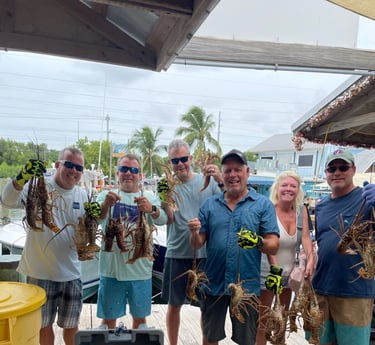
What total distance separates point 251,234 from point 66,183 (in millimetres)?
1668

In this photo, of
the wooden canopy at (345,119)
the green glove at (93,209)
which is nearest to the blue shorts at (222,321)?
the green glove at (93,209)

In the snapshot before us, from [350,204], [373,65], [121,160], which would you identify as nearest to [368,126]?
[373,65]

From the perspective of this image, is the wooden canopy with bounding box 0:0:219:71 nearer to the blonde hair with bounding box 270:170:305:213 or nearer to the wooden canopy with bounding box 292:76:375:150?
the blonde hair with bounding box 270:170:305:213

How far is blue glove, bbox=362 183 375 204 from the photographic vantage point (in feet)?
9.02

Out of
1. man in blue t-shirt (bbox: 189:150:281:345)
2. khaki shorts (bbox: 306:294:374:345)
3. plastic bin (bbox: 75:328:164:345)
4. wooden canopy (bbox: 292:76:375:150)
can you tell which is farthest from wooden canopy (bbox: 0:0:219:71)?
wooden canopy (bbox: 292:76:375:150)

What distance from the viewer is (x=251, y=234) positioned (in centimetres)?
247

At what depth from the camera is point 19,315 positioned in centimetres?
204

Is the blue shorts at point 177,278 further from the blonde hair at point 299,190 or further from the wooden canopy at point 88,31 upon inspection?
the wooden canopy at point 88,31

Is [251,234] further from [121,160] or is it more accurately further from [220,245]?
[121,160]

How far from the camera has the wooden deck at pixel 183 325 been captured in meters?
3.95

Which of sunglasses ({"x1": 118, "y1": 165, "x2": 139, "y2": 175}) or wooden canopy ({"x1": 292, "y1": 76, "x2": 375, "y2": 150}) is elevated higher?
wooden canopy ({"x1": 292, "y1": 76, "x2": 375, "y2": 150})

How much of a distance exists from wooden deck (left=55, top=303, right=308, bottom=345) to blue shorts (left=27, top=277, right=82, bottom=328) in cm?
106

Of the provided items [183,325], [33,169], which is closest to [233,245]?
[33,169]

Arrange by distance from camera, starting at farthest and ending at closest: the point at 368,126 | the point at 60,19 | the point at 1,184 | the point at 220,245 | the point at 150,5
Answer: the point at 368,126 < the point at 1,184 < the point at 220,245 < the point at 60,19 < the point at 150,5
